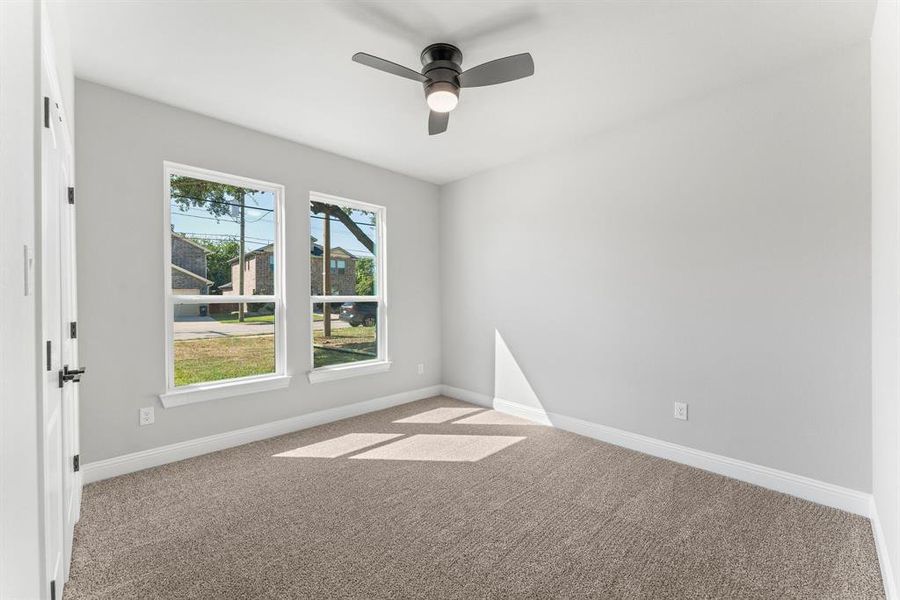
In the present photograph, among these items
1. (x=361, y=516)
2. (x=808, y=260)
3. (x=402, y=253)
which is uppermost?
(x=402, y=253)

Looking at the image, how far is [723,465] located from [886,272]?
62.6 inches

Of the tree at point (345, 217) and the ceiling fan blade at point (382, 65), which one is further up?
the ceiling fan blade at point (382, 65)

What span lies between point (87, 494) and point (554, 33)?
391cm

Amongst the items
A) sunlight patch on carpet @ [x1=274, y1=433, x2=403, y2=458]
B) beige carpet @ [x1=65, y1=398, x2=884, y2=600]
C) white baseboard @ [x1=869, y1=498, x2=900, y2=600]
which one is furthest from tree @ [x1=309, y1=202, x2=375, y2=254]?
white baseboard @ [x1=869, y1=498, x2=900, y2=600]

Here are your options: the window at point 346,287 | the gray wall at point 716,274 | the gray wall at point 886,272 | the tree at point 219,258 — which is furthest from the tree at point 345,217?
the gray wall at point 886,272

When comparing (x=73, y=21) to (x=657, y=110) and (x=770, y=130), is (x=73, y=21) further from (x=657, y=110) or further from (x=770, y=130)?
(x=770, y=130)

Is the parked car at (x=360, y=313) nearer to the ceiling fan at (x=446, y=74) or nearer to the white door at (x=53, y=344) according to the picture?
the ceiling fan at (x=446, y=74)

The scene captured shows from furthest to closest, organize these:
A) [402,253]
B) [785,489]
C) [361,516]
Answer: [402,253] → [785,489] → [361,516]

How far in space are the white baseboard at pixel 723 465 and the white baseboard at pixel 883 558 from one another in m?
0.11

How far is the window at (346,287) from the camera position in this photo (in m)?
4.05

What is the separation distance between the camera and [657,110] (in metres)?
3.12

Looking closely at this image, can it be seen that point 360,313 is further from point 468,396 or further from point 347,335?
point 468,396

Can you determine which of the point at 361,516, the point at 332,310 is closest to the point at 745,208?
the point at 361,516

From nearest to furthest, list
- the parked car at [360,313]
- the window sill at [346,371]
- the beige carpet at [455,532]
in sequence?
the beige carpet at [455,532], the window sill at [346,371], the parked car at [360,313]
